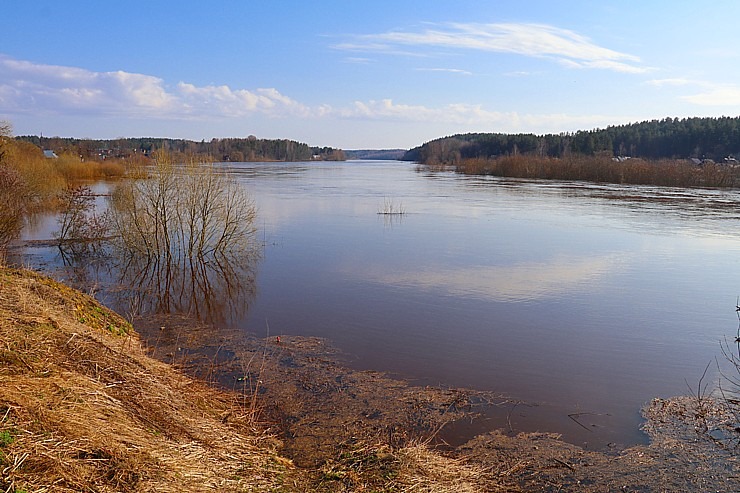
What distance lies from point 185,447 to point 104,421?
2.37 feet

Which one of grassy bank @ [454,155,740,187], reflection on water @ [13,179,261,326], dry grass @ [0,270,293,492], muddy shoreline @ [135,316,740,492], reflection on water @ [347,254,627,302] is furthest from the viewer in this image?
grassy bank @ [454,155,740,187]

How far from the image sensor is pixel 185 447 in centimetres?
518

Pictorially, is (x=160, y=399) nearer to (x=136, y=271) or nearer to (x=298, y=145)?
(x=136, y=271)

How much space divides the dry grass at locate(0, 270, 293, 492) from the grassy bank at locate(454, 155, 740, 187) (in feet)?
156

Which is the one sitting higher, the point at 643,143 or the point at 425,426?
the point at 643,143

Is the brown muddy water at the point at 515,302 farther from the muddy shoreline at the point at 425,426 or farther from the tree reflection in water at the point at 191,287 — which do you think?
the muddy shoreline at the point at 425,426

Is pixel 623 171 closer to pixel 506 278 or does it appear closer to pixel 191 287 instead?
pixel 506 278

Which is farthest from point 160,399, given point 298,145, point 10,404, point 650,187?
point 298,145

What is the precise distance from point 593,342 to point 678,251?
10.5 m

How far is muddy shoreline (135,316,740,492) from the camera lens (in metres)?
6.11

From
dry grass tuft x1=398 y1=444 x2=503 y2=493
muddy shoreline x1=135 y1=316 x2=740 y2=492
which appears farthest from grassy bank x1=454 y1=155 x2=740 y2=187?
dry grass tuft x1=398 y1=444 x2=503 y2=493

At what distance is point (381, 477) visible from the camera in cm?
539

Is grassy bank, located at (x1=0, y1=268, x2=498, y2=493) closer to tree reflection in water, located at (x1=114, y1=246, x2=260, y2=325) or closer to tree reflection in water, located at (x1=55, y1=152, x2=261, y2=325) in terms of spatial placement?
tree reflection in water, located at (x1=114, y1=246, x2=260, y2=325)

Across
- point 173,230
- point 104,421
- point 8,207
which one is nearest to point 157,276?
point 173,230
